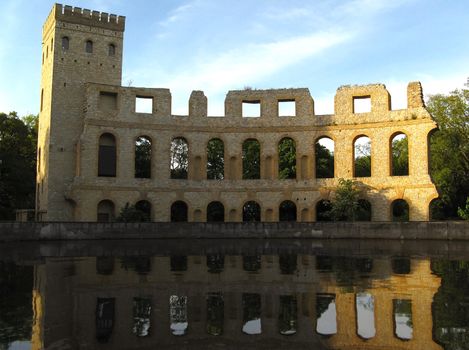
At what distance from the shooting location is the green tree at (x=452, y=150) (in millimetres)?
40625

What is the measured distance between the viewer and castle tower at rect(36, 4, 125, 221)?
109ft

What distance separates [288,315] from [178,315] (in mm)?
1728

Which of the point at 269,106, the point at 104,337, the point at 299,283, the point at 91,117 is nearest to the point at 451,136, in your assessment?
the point at 269,106

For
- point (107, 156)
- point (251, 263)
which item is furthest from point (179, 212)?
point (251, 263)

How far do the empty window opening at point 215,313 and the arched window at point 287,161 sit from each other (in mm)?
32259

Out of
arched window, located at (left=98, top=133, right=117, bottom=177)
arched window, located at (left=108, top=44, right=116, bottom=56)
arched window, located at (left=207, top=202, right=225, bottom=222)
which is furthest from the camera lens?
arched window, located at (left=207, top=202, right=225, bottom=222)

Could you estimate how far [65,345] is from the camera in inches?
239

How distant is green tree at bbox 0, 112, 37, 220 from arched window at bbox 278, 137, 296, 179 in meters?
21.0

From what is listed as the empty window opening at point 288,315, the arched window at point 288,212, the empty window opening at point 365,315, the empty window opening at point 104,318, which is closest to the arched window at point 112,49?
the arched window at point 288,212

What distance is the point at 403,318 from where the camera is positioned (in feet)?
25.2

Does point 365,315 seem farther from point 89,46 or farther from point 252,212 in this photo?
point 252,212

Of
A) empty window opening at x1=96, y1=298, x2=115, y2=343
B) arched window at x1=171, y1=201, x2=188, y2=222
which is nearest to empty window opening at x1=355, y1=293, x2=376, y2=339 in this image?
empty window opening at x1=96, y1=298, x2=115, y2=343

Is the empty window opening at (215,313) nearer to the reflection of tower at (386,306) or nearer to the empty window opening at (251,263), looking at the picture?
the reflection of tower at (386,306)

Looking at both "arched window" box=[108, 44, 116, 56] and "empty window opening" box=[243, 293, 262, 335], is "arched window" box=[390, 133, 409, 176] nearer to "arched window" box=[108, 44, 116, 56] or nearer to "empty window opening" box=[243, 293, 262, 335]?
"arched window" box=[108, 44, 116, 56]
